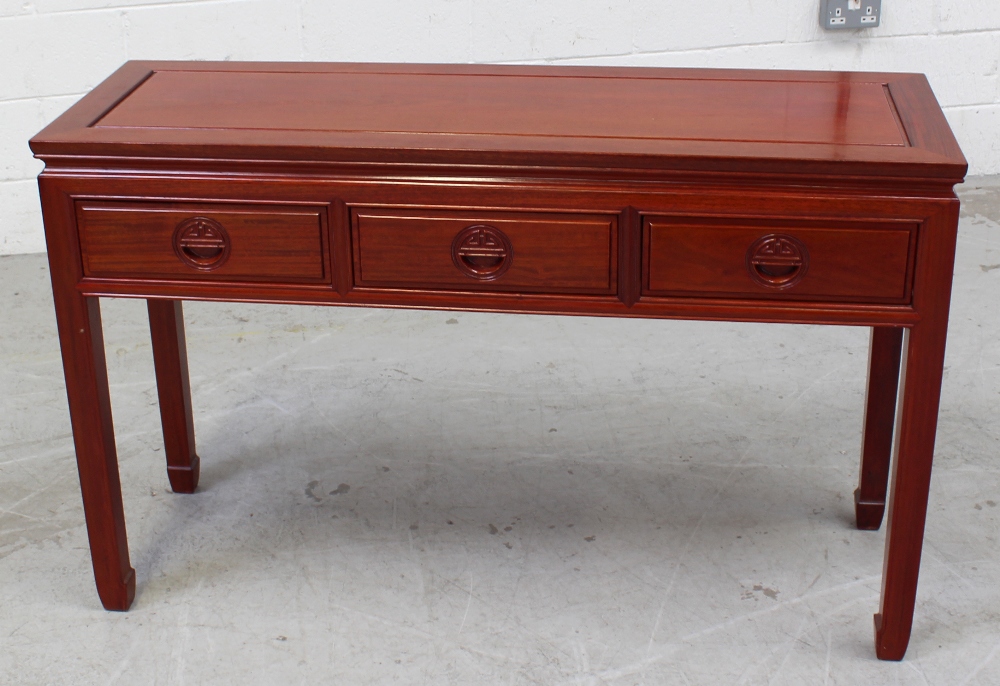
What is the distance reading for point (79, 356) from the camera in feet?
6.52

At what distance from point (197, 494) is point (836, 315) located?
1.36 metres

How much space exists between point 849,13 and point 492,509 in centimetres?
216

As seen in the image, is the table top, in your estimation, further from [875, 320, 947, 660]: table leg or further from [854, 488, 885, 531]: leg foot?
[854, 488, 885, 531]: leg foot

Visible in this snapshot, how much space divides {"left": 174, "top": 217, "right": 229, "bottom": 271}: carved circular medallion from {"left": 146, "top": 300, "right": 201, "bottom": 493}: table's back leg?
1.41ft

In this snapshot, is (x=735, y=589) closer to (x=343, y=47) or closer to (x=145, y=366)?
(x=145, y=366)

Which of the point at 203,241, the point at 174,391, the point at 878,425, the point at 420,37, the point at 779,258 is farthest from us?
the point at 420,37

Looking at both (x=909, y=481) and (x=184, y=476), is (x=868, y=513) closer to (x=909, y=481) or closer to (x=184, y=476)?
(x=909, y=481)

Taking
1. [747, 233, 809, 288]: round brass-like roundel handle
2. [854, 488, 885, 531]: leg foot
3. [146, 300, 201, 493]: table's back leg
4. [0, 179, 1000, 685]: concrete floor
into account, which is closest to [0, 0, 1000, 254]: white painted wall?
[0, 179, 1000, 685]: concrete floor

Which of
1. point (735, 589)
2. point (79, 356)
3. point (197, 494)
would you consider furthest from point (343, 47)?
point (735, 589)

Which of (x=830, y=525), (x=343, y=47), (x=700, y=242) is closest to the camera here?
(x=700, y=242)

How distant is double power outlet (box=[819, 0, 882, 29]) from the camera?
12.3ft

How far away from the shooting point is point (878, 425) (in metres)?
2.30

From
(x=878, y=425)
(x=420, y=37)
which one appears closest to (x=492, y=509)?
(x=878, y=425)

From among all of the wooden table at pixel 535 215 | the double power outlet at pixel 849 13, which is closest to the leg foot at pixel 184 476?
the wooden table at pixel 535 215
